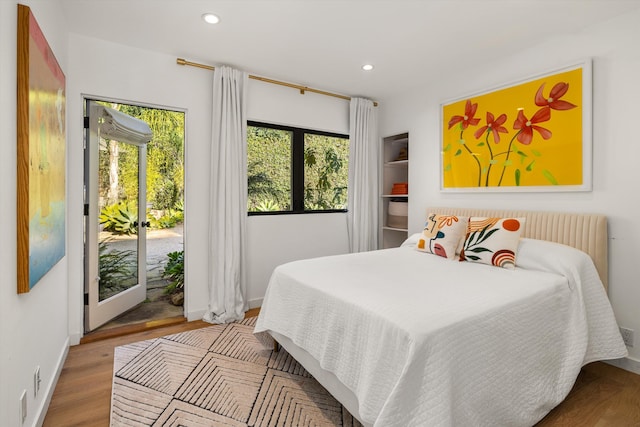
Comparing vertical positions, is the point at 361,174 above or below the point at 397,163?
below

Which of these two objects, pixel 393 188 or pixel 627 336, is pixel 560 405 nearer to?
pixel 627 336

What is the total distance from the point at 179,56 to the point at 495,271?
3.26 metres

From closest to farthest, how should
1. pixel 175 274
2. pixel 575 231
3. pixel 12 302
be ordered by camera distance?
pixel 12 302 < pixel 575 231 < pixel 175 274

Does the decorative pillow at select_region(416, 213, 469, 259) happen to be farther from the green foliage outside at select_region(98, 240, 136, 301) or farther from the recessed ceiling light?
the green foliage outside at select_region(98, 240, 136, 301)

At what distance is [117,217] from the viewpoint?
135 inches

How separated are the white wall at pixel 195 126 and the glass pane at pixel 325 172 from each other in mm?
175

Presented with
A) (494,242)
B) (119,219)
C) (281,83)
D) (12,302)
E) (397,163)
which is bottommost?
(12,302)

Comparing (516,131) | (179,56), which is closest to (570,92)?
(516,131)

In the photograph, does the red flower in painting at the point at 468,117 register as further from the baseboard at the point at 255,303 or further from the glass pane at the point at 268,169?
the baseboard at the point at 255,303

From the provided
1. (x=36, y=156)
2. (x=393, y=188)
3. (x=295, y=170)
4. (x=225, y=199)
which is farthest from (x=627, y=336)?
(x=36, y=156)

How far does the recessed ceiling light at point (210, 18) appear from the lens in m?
2.35

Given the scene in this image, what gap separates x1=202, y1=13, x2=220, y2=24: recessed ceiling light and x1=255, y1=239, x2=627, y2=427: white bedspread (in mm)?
1903

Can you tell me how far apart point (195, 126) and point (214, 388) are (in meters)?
2.30

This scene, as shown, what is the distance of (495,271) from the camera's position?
2.27 metres
